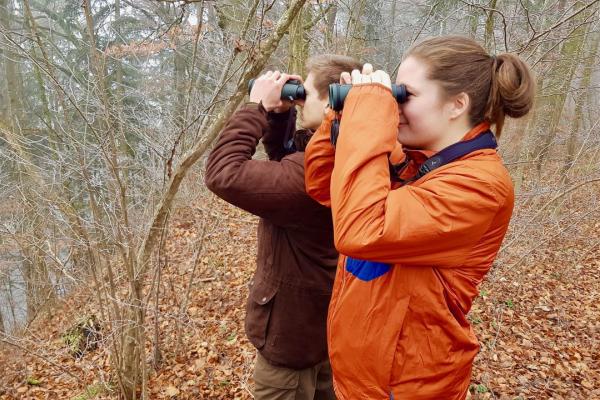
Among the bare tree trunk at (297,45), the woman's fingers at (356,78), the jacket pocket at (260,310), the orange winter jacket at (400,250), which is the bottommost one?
the jacket pocket at (260,310)

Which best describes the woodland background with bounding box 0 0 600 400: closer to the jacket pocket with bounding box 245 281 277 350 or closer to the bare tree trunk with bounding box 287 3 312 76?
the bare tree trunk with bounding box 287 3 312 76

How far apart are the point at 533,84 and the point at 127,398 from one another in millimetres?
3200

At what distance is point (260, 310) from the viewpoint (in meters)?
1.63

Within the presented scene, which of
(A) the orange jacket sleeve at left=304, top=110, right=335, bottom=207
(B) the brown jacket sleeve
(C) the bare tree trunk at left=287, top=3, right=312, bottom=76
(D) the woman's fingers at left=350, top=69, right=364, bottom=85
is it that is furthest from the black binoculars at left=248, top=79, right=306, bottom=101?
(C) the bare tree trunk at left=287, top=3, right=312, bottom=76

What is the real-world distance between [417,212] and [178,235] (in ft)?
18.3

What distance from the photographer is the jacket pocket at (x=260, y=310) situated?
5.23 feet

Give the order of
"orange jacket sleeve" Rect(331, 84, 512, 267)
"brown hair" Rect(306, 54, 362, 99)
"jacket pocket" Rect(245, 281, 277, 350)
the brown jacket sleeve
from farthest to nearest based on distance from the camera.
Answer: "jacket pocket" Rect(245, 281, 277, 350)
"brown hair" Rect(306, 54, 362, 99)
the brown jacket sleeve
"orange jacket sleeve" Rect(331, 84, 512, 267)

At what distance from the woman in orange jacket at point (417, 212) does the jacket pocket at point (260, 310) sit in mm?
382

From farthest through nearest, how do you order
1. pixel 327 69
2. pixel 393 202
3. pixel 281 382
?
pixel 281 382 < pixel 327 69 < pixel 393 202

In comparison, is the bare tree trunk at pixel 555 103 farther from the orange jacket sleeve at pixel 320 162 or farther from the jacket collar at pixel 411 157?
the orange jacket sleeve at pixel 320 162

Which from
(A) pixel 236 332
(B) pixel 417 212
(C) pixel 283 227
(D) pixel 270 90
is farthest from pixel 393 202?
(A) pixel 236 332

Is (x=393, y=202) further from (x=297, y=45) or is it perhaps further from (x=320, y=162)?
(x=297, y=45)

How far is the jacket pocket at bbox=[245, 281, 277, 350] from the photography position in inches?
62.7

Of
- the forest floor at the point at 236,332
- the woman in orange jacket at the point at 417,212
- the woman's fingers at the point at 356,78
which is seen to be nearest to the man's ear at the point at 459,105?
the woman in orange jacket at the point at 417,212
